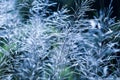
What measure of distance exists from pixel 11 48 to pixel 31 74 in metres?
0.33

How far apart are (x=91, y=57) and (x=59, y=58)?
0.32 meters

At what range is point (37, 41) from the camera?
1.63 metres

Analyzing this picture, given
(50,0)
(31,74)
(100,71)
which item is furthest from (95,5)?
(31,74)

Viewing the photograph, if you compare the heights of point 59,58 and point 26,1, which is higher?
point 26,1

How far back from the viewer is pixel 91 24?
2.20 metres

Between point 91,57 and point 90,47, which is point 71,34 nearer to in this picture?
point 91,57

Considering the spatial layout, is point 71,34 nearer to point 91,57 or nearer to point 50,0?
point 91,57

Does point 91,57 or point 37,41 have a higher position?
point 37,41

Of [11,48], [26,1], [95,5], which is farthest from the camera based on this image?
[95,5]

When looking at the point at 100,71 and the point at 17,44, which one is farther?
the point at 17,44

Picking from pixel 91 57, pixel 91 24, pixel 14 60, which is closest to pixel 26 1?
pixel 91 24

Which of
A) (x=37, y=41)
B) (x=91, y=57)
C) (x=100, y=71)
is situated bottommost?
(x=100, y=71)

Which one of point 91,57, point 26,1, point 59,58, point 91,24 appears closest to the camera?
point 59,58

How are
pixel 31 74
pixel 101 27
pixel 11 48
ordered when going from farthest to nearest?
pixel 101 27 < pixel 11 48 < pixel 31 74
